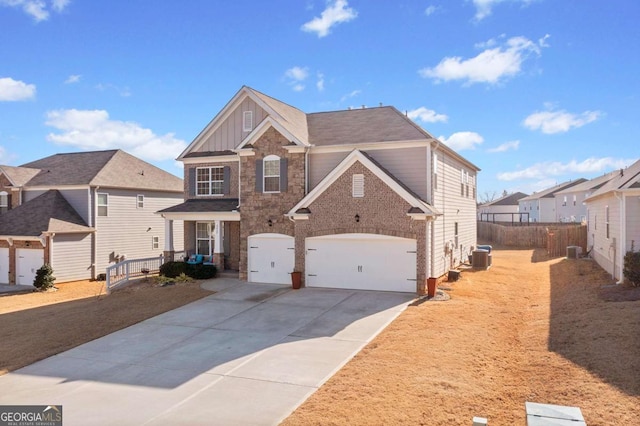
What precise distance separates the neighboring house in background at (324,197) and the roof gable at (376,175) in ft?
0.13

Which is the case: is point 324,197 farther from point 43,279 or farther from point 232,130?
point 43,279

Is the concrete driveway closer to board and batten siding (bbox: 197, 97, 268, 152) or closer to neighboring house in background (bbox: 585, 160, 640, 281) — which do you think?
neighboring house in background (bbox: 585, 160, 640, 281)

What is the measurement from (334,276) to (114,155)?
20.8 meters

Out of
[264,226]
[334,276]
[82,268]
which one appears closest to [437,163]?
[334,276]

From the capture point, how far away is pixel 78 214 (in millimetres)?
28625

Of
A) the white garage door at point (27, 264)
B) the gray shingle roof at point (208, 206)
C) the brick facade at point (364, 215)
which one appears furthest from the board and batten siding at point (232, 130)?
the white garage door at point (27, 264)

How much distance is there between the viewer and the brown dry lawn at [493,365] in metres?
7.44

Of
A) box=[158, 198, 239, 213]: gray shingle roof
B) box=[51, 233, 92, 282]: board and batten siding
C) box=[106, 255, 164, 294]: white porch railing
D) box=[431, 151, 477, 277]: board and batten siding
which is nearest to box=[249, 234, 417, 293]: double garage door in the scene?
box=[431, 151, 477, 277]: board and batten siding

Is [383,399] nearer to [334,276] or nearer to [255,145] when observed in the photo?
[334,276]

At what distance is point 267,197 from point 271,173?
1.15 m

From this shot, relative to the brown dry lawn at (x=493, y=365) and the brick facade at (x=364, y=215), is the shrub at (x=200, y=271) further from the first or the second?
the brown dry lawn at (x=493, y=365)

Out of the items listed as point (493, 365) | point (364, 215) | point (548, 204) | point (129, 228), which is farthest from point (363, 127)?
point (548, 204)

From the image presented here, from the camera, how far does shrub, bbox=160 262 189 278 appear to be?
22.1 meters

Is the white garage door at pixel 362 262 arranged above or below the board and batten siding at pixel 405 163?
below
